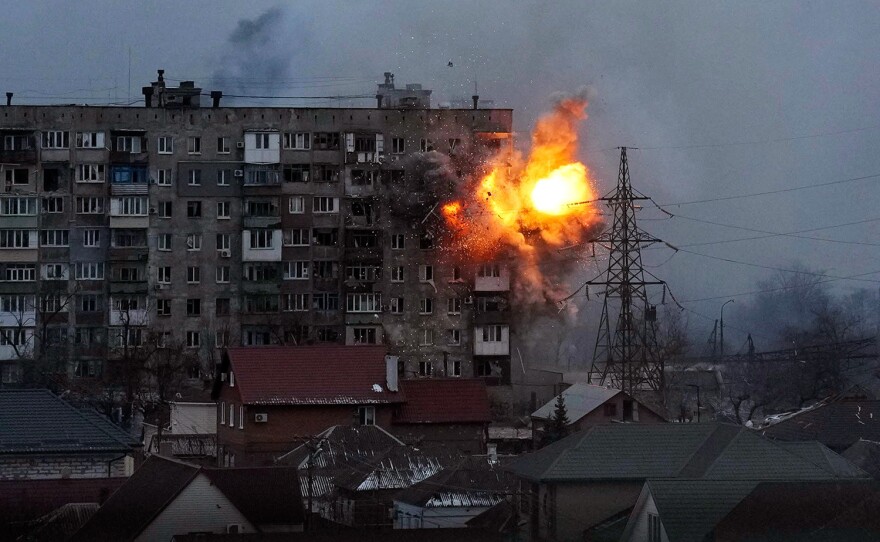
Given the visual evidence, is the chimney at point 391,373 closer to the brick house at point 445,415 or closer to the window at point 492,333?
the brick house at point 445,415

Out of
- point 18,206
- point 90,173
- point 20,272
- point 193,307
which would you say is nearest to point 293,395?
point 193,307

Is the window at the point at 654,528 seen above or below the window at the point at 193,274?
below

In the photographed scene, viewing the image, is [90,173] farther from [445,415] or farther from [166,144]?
[445,415]

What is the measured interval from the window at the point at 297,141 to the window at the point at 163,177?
7123 millimetres

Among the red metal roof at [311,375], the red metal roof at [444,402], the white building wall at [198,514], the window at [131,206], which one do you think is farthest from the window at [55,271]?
the white building wall at [198,514]

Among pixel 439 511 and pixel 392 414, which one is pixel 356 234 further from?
pixel 439 511

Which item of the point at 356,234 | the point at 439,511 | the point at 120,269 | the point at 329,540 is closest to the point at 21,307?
the point at 120,269

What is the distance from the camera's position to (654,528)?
140ft

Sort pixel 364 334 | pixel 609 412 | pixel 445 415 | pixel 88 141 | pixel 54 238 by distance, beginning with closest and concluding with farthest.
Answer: pixel 445 415
pixel 609 412
pixel 88 141
pixel 54 238
pixel 364 334

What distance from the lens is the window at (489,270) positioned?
88125mm

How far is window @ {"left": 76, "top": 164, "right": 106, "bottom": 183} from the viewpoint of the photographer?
87062 mm

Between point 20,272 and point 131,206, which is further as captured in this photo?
point 20,272

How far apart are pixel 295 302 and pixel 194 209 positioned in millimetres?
8140

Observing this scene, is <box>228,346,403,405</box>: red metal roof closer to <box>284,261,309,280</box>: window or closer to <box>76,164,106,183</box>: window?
<box>284,261,309,280</box>: window
